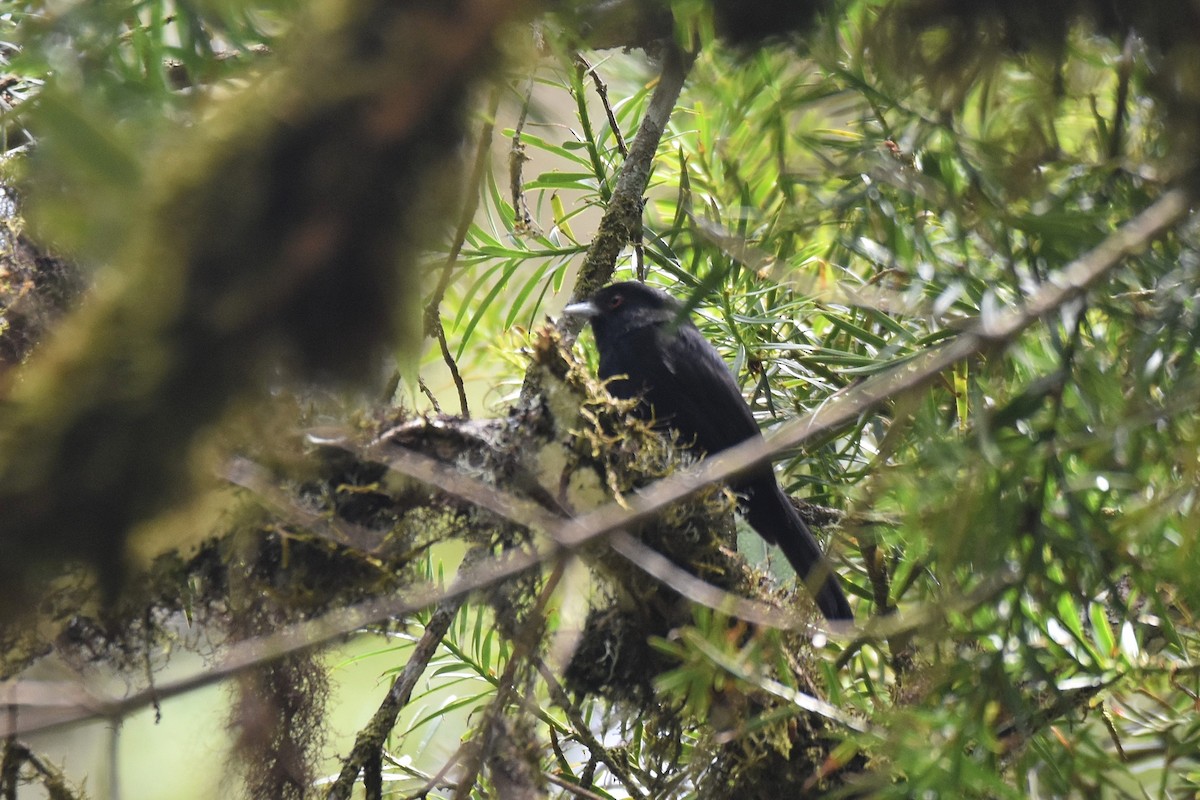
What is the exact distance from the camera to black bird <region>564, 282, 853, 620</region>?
116 inches

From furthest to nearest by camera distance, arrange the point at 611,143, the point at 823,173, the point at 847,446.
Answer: the point at 611,143
the point at 847,446
the point at 823,173

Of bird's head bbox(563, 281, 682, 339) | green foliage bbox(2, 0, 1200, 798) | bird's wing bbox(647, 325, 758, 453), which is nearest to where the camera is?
green foliage bbox(2, 0, 1200, 798)

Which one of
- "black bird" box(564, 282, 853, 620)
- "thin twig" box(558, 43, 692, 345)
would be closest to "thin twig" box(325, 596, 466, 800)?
"thin twig" box(558, 43, 692, 345)

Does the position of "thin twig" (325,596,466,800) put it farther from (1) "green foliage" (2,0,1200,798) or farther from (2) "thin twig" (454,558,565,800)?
(2) "thin twig" (454,558,565,800)

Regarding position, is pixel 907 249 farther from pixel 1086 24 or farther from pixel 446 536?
pixel 446 536

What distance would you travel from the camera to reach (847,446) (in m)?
2.82

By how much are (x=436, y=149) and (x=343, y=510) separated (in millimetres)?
1071

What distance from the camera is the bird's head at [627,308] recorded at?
3.37m

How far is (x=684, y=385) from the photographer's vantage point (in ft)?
10.6

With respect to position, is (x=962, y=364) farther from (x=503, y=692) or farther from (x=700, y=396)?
(x=503, y=692)

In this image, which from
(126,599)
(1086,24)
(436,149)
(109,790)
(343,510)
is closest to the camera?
(436,149)

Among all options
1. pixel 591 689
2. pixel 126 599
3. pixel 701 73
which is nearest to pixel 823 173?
pixel 701 73

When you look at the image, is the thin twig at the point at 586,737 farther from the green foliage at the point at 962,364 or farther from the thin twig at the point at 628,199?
the thin twig at the point at 628,199

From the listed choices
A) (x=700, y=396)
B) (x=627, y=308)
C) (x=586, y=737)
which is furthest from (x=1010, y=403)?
(x=627, y=308)
